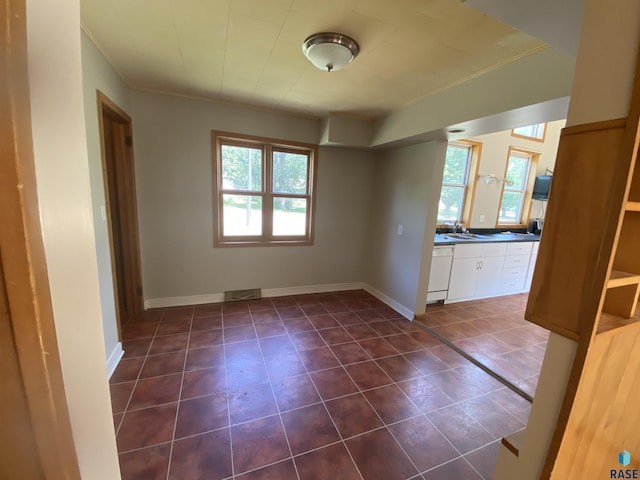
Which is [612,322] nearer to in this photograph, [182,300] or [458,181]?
[182,300]

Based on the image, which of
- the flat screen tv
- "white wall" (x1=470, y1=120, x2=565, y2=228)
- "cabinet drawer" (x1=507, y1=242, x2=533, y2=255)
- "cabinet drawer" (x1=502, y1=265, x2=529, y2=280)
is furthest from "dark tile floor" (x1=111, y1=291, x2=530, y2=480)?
the flat screen tv

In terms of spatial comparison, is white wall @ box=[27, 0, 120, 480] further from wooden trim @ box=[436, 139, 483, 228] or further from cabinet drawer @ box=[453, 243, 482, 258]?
wooden trim @ box=[436, 139, 483, 228]

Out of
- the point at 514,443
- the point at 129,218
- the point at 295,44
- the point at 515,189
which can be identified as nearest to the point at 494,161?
the point at 515,189

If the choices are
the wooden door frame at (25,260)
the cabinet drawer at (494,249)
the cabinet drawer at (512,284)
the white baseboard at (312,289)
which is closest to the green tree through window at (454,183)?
the cabinet drawer at (494,249)

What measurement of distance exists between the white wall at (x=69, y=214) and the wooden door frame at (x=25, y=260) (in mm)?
26

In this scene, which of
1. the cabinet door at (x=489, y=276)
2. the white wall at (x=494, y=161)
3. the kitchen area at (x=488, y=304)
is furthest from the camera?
the white wall at (x=494, y=161)

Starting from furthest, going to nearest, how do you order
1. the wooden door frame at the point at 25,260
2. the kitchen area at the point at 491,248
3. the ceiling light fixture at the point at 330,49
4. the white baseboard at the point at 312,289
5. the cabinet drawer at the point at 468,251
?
the white baseboard at the point at 312,289 < the cabinet drawer at the point at 468,251 < the kitchen area at the point at 491,248 < the ceiling light fixture at the point at 330,49 < the wooden door frame at the point at 25,260

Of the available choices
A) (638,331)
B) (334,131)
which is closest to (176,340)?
(334,131)

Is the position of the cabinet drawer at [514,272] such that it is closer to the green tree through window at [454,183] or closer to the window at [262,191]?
the green tree through window at [454,183]

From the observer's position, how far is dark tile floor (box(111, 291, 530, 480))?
144cm

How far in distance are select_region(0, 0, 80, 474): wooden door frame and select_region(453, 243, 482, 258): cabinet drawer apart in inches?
154

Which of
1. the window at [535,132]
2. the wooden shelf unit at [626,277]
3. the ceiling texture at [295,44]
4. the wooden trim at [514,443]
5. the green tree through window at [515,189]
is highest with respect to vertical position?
the window at [535,132]

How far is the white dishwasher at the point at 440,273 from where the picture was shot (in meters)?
3.48

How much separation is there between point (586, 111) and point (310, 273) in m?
3.35
